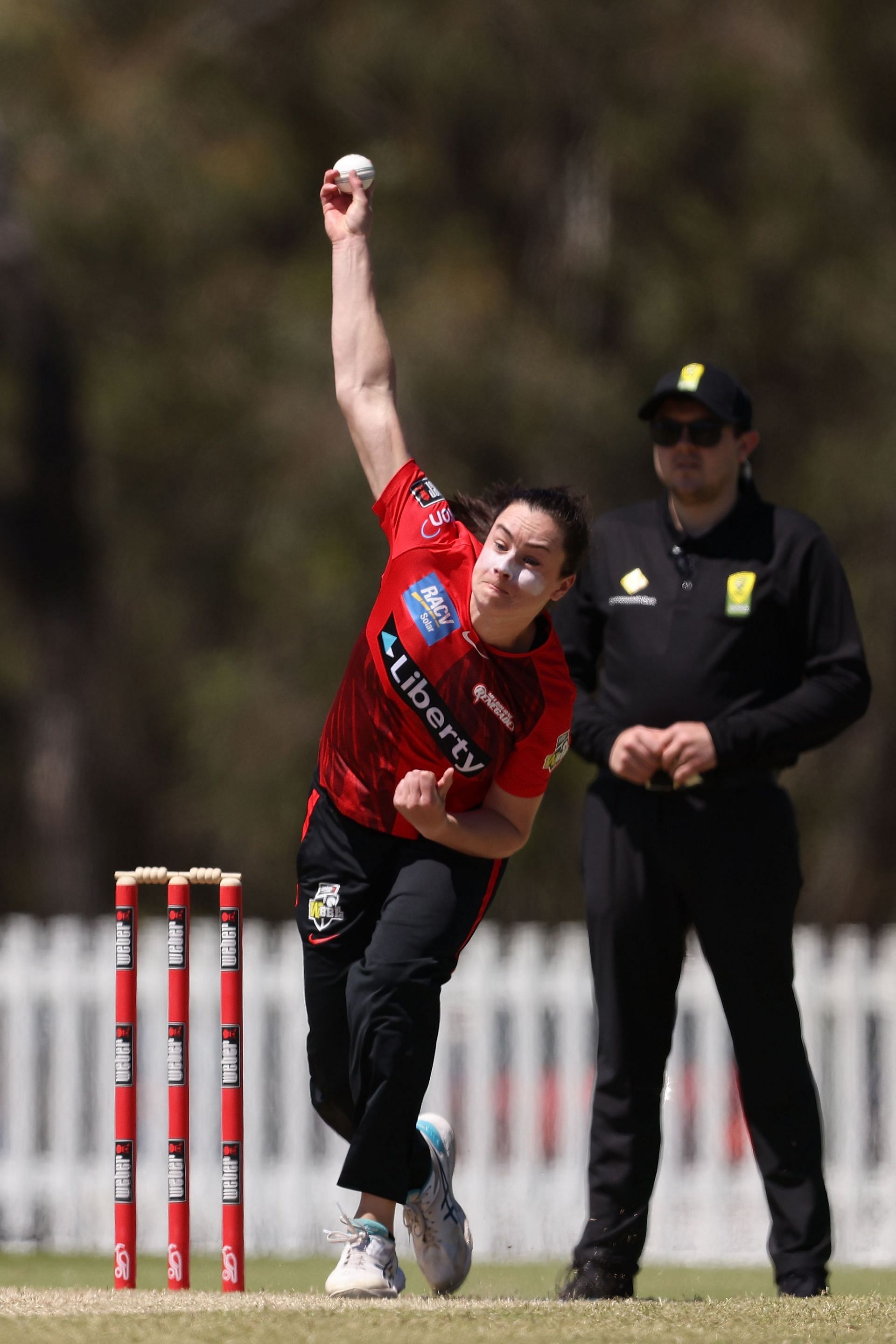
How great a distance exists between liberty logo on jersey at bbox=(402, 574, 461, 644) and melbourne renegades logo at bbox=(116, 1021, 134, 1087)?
1124 mm

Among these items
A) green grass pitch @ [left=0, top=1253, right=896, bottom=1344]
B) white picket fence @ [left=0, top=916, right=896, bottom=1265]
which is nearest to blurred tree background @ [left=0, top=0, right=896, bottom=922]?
white picket fence @ [left=0, top=916, right=896, bottom=1265]

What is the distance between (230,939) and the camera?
13.8ft

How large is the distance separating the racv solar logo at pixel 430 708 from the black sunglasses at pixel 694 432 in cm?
115

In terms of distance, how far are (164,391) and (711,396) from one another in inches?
454

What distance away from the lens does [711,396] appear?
4.81 metres

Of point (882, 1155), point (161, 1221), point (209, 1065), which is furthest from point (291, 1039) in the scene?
point (882, 1155)

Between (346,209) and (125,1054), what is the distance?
6.58 ft

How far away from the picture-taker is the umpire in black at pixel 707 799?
4625 millimetres

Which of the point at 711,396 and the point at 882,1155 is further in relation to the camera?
the point at 882,1155

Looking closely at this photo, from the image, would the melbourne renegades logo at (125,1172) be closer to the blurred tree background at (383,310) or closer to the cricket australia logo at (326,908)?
the cricket australia logo at (326,908)

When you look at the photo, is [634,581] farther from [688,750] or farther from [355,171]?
[355,171]

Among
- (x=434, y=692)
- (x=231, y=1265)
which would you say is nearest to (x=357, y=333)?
(x=434, y=692)

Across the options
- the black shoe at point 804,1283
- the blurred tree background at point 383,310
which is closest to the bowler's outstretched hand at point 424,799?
the black shoe at point 804,1283

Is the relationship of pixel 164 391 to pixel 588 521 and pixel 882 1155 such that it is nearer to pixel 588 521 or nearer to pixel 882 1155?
pixel 882 1155
